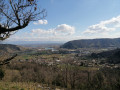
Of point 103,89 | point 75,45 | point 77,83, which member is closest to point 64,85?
point 77,83

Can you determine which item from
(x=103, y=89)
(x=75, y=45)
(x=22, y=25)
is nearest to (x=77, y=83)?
(x=103, y=89)

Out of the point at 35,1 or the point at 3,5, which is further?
the point at 3,5

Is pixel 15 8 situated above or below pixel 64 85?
above

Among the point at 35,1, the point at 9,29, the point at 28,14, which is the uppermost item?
the point at 35,1

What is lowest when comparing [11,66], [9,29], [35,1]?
A: [11,66]

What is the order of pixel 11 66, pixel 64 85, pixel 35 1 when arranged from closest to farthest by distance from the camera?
pixel 35 1 < pixel 64 85 < pixel 11 66

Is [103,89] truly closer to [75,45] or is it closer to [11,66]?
[11,66]

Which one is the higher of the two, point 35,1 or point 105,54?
point 35,1

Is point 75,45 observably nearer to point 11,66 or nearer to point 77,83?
point 11,66

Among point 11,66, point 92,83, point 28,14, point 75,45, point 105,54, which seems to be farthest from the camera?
point 75,45
